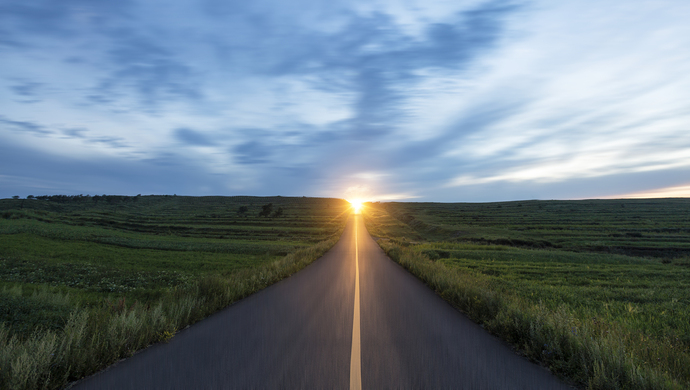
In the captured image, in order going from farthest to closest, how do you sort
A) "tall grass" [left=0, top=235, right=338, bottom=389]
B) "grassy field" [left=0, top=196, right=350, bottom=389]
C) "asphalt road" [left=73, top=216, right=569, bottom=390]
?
"grassy field" [left=0, top=196, right=350, bottom=389] → "asphalt road" [left=73, top=216, right=569, bottom=390] → "tall grass" [left=0, top=235, right=338, bottom=389]

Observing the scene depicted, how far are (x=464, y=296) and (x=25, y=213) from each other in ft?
342

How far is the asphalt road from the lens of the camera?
14.7ft

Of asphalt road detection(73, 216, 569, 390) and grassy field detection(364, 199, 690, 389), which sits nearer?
asphalt road detection(73, 216, 569, 390)

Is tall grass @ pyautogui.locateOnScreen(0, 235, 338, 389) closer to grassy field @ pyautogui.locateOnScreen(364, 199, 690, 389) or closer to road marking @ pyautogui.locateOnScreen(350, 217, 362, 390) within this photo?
road marking @ pyautogui.locateOnScreen(350, 217, 362, 390)

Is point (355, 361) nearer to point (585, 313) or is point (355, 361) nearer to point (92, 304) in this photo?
point (585, 313)

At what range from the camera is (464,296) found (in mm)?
9281

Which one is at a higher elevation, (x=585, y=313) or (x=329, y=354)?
(x=329, y=354)

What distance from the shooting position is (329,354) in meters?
5.43

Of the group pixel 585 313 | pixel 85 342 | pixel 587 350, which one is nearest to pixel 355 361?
pixel 587 350

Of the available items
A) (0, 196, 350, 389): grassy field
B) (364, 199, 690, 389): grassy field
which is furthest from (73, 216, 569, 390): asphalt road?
(364, 199, 690, 389): grassy field

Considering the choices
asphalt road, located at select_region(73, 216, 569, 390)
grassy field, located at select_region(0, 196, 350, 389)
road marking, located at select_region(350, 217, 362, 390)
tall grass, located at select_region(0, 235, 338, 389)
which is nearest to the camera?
tall grass, located at select_region(0, 235, 338, 389)

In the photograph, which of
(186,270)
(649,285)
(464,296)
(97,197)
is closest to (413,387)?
(464,296)

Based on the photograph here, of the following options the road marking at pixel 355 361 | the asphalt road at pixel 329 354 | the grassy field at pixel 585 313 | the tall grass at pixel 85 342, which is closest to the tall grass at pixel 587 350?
the grassy field at pixel 585 313

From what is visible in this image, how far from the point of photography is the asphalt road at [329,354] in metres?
4.49
